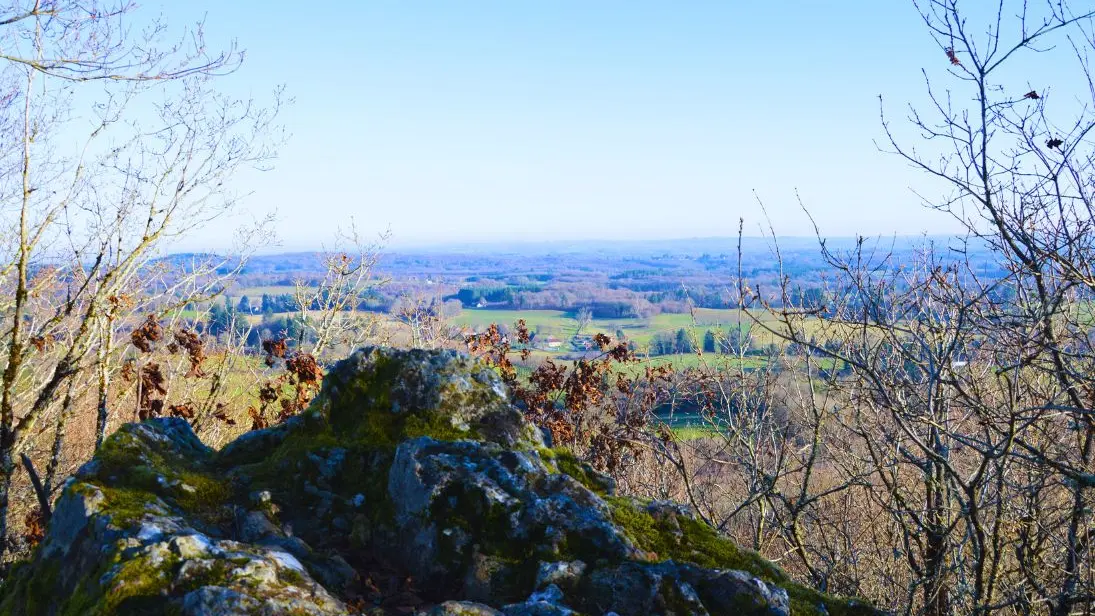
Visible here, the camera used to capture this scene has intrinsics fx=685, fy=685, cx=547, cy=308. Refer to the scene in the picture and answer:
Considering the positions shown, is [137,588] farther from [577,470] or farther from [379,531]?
[577,470]

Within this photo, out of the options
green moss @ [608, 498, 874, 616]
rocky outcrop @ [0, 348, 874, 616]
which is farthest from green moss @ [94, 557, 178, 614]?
green moss @ [608, 498, 874, 616]

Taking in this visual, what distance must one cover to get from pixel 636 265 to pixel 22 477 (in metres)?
87.0

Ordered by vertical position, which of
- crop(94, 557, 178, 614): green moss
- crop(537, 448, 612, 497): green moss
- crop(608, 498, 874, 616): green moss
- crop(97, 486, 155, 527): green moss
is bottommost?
crop(608, 498, 874, 616): green moss

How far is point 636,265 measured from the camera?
317 ft

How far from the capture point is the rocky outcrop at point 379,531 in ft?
10.5

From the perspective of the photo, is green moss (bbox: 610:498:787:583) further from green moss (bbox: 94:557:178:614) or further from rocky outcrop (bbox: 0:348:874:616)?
green moss (bbox: 94:557:178:614)

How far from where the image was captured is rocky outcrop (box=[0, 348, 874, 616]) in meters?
3.21

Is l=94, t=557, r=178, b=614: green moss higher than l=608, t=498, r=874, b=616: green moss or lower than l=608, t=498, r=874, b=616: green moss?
higher

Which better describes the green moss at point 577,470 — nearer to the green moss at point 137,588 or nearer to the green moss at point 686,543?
the green moss at point 686,543

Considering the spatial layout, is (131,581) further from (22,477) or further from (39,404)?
(22,477)

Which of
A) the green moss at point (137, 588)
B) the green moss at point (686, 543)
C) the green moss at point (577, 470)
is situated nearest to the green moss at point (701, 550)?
the green moss at point (686, 543)

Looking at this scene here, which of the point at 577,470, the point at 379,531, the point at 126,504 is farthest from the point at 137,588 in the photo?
the point at 577,470

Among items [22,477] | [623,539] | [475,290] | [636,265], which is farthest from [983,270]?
[636,265]

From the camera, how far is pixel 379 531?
14.2 feet
